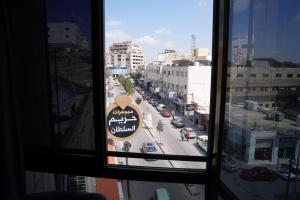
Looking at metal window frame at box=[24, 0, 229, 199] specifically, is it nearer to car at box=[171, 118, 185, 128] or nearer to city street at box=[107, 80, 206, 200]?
city street at box=[107, 80, 206, 200]

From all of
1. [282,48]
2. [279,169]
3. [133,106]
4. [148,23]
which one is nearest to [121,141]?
[133,106]

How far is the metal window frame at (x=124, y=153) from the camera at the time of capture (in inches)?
75.8

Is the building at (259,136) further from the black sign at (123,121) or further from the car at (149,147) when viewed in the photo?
the black sign at (123,121)

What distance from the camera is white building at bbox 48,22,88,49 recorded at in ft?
7.04

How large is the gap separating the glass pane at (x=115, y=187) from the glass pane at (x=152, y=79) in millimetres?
243

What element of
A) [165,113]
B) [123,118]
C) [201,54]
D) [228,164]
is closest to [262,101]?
[228,164]

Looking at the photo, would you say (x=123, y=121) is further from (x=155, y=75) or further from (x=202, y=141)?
(x=202, y=141)

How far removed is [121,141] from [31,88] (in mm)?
915

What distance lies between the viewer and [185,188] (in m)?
2.23

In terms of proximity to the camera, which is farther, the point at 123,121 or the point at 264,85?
the point at 123,121

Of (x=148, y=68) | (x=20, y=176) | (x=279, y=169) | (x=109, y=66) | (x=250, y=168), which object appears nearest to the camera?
(x=279, y=169)

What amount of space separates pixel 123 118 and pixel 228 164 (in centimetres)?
92

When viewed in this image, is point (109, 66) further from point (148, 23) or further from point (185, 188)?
point (185, 188)

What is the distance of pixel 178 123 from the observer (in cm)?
219
